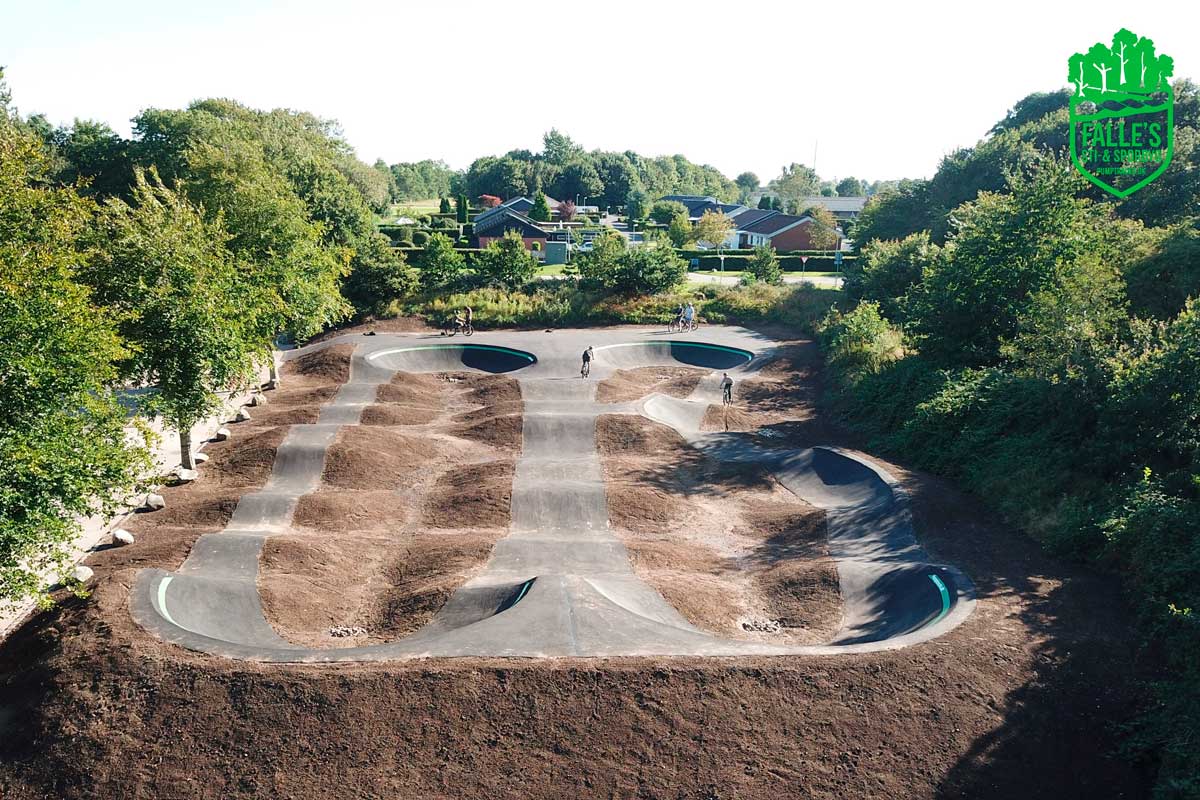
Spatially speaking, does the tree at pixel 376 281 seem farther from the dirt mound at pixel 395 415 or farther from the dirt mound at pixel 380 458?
the dirt mound at pixel 380 458

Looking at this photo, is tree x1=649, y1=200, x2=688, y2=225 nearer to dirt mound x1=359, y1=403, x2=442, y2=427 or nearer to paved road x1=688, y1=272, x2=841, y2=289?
paved road x1=688, y1=272, x2=841, y2=289

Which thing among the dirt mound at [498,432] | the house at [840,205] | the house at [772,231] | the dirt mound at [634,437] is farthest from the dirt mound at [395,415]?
the house at [840,205]

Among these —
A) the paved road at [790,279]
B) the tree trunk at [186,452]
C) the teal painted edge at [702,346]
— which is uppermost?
the paved road at [790,279]

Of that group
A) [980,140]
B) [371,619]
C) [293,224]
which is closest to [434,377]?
→ [293,224]

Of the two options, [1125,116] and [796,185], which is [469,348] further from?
[796,185]

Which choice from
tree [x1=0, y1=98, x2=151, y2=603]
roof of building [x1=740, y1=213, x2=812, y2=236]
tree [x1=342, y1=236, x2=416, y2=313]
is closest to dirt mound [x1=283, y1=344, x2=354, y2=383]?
tree [x1=342, y1=236, x2=416, y2=313]

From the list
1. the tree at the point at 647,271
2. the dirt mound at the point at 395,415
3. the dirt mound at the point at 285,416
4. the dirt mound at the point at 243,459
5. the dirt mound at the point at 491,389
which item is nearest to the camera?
the dirt mound at the point at 243,459

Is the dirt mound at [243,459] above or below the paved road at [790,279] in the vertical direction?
below
